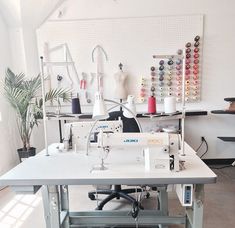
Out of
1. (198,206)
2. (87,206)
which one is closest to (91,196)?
(87,206)

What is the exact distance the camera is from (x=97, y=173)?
4.46ft

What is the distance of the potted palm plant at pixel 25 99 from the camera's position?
3188 millimetres

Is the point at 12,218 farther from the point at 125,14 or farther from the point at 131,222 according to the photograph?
the point at 125,14

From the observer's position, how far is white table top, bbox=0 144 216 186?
1274 mm

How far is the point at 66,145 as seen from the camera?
72.3 inches

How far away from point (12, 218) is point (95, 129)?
4.49 feet

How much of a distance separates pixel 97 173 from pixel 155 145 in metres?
0.38

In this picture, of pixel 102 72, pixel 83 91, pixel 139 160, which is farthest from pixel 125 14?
pixel 139 160

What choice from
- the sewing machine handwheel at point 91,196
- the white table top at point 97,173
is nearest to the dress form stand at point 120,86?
the sewing machine handwheel at point 91,196

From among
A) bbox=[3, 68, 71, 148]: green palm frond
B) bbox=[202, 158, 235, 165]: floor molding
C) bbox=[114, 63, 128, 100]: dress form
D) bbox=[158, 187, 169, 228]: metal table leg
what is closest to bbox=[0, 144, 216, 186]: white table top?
bbox=[158, 187, 169, 228]: metal table leg

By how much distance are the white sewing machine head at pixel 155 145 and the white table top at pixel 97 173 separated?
52mm

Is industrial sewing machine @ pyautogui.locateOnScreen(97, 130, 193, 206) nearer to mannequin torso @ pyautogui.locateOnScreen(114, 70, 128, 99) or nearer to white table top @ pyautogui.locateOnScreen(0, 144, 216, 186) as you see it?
white table top @ pyautogui.locateOnScreen(0, 144, 216, 186)

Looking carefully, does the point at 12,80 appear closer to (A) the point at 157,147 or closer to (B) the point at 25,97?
(B) the point at 25,97

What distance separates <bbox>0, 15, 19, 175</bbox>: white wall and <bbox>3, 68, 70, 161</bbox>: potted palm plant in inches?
5.0
